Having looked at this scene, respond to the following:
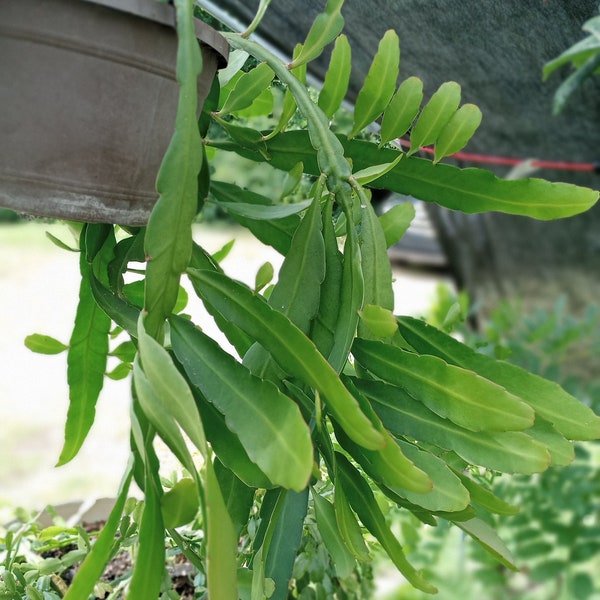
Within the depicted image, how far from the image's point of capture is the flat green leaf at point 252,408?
48cm

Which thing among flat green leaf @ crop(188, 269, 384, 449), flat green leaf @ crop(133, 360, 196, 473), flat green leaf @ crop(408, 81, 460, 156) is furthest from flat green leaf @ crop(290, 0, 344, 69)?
flat green leaf @ crop(133, 360, 196, 473)

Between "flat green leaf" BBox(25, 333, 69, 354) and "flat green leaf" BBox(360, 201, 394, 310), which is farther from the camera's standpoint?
"flat green leaf" BBox(25, 333, 69, 354)

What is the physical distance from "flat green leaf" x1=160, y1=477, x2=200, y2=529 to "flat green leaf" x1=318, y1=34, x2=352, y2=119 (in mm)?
372

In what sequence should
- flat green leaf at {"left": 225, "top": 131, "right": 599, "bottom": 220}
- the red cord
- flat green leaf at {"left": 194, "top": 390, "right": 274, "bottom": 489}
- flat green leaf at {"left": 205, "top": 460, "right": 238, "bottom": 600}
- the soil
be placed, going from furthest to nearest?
the red cord → the soil → flat green leaf at {"left": 225, "top": 131, "right": 599, "bottom": 220} → flat green leaf at {"left": 194, "top": 390, "right": 274, "bottom": 489} → flat green leaf at {"left": 205, "top": 460, "right": 238, "bottom": 600}

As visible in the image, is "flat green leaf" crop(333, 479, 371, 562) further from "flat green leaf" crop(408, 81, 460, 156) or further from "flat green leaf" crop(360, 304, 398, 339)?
"flat green leaf" crop(408, 81, 460, 156)

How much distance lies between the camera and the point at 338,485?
58 cm

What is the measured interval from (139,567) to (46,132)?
1.06 ft

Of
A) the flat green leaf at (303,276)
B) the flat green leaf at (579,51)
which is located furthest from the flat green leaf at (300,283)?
the flat green leaf at (579,51)

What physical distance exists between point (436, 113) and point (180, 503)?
39 centimetres

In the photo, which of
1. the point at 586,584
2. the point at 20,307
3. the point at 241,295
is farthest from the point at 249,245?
the point at 241,295

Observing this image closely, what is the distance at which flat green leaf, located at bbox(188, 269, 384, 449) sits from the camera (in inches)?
19.4

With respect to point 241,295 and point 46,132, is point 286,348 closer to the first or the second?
point 241,295

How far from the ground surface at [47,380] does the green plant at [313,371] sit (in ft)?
2.81

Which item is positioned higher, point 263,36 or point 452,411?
point 263,36
